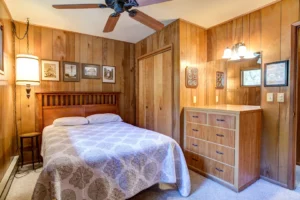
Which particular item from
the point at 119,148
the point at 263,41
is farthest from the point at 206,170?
the point at 263,41

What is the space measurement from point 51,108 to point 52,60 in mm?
931

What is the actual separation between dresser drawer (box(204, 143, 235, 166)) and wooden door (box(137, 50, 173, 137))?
0.87 metres

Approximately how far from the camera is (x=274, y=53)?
2.37m

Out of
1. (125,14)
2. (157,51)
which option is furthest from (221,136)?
(125,14)

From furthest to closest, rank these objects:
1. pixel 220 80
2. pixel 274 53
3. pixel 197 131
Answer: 1. pixel 220 80
2. pixel 197 131
3. pixel 274 53

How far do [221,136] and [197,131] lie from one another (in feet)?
1.35

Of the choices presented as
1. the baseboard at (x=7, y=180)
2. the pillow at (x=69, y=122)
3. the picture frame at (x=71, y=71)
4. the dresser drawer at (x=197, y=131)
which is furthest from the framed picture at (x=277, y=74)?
the baseboard at (x=7, y=180)

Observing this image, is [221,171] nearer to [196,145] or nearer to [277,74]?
[196,145]

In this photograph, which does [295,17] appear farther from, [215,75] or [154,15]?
[154,15]

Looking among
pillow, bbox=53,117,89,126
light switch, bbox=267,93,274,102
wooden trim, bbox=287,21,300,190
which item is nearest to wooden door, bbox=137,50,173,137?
pillow, bbox=53,117,89,126

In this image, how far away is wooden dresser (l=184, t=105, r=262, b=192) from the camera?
7.02ft

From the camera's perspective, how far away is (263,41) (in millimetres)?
2488

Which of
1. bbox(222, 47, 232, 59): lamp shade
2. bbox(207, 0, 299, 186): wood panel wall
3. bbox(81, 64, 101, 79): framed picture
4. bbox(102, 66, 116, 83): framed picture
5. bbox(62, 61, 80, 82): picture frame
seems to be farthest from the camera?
bbox(102, 66, 116, 83): framed picture

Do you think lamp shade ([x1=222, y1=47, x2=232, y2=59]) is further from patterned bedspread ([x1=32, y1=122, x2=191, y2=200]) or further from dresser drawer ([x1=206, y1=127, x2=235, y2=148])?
→ patterned bedspread ([x1=32, y1=122, x2=191, y2=200])
